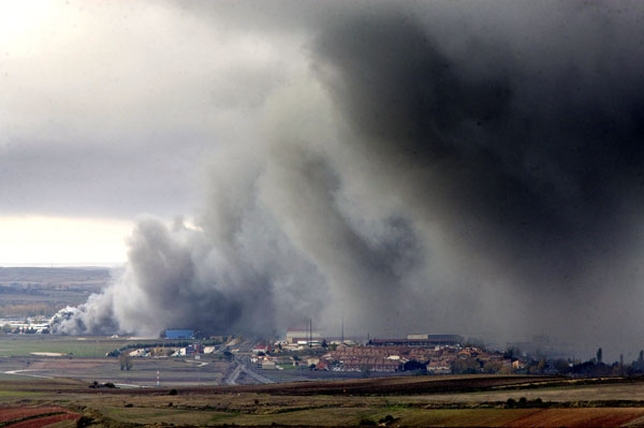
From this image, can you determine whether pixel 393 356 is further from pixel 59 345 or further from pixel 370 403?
pixel 59 345

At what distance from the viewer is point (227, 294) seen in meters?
158

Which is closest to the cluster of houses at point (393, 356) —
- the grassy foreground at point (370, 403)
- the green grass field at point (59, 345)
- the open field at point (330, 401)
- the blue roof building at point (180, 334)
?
the open field at point (330, 401)

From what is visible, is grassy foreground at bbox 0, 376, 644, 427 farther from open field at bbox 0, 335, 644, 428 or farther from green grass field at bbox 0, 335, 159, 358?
green grass field at bbox 0, 335, 159, 358

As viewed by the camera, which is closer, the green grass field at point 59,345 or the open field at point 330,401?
the open field at point 330,401

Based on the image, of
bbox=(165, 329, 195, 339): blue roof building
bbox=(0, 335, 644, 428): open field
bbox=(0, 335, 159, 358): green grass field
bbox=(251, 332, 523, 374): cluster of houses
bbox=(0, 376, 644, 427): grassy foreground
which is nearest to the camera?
bbox=(0, 376, 644, 427): grassy foreground

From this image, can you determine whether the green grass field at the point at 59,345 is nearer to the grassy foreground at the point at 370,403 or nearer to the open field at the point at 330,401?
the open field at the point at 330,401

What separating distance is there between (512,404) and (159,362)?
74.4 meters

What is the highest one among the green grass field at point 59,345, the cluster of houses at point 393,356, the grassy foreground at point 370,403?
the green grass field at point 59,345

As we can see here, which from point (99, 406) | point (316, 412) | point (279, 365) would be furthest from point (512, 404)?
point (279, 365)

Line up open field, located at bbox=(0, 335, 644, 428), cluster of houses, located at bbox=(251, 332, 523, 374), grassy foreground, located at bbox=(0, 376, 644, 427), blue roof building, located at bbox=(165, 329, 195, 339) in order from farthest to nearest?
blue roof building, located at bbox=(165, 329, 195, 339), cluster of houses, located at bbox=(251, 332, 523, 374), open field, located at bbox=(0, 335, 644, 428), grassy foreground, located at bbox=(0, 376, 644, 427)

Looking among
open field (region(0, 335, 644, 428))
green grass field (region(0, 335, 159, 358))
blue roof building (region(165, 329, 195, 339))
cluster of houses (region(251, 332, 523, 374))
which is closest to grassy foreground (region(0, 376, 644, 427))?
open field (region(0, 335, 644, 428))

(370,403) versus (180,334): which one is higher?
(180,334)

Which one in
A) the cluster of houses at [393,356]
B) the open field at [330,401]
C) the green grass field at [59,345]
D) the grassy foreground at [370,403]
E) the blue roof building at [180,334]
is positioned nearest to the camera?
the grassy foreground at [370,403]

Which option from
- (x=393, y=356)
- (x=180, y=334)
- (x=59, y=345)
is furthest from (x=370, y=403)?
(x=59, y=345)
